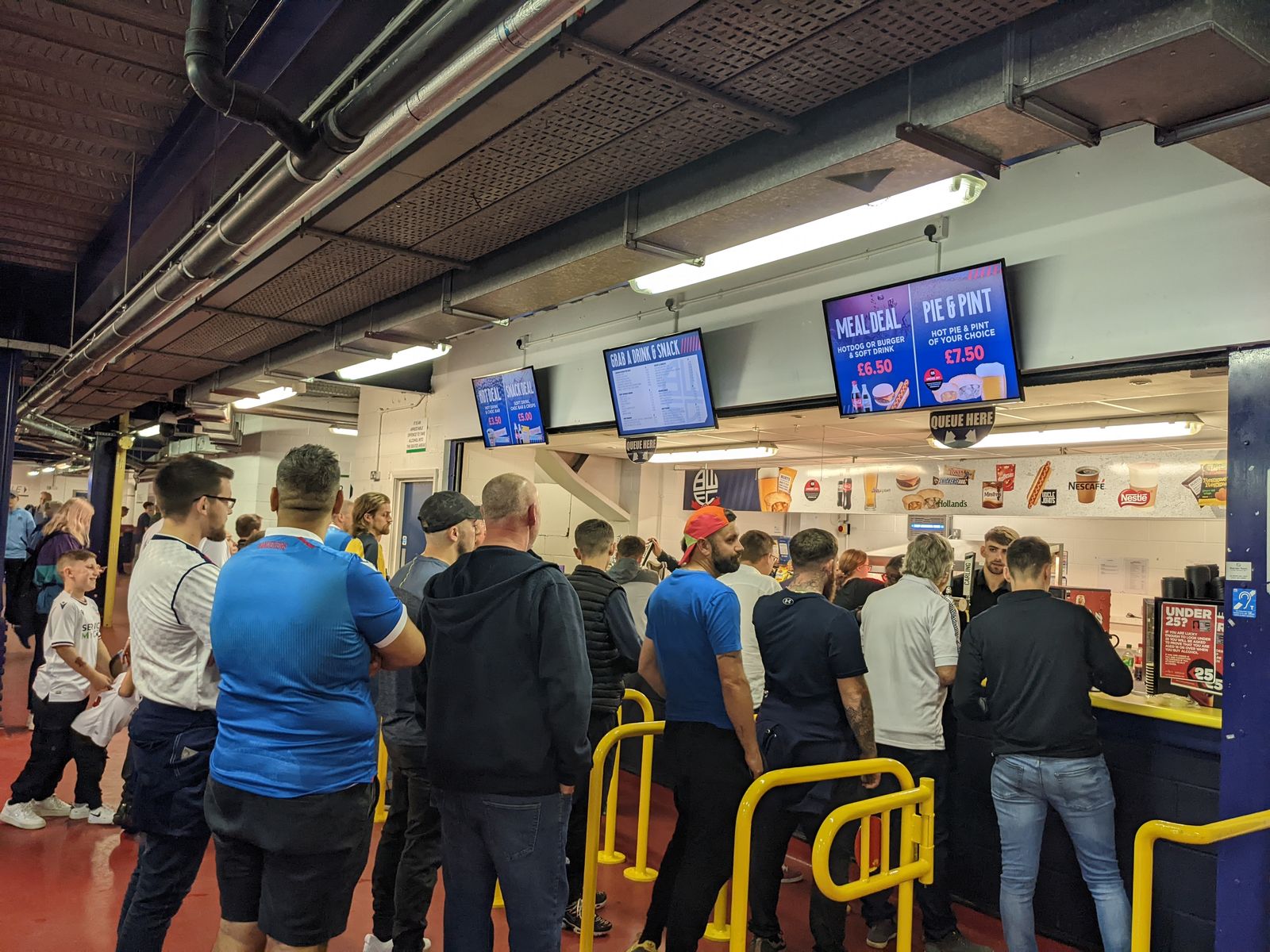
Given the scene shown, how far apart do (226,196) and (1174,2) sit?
391 centimetres

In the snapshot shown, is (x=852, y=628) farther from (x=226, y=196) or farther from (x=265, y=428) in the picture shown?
(x=265, y=428)

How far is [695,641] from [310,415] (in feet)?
36.9

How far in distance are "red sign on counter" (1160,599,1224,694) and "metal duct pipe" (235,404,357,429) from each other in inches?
442

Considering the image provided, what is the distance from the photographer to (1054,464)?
7.95 m

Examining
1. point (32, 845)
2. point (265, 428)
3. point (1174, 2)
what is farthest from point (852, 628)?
point (265, 428)

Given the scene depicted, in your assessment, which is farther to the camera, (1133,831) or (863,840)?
(1133,831)

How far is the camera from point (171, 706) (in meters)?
3.00

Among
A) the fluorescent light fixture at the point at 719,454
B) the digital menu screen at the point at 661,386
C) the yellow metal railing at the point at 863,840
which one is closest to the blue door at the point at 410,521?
the fluorescent light fixture at the point at 719,454

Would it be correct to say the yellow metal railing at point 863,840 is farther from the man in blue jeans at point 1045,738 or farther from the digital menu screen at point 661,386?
the digital menu screen at point 661,386

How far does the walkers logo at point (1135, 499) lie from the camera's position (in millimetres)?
7316

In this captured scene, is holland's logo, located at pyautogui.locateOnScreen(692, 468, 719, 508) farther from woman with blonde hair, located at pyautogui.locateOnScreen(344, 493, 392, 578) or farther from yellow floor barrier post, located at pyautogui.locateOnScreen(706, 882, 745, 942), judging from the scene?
yellow floor barrier post, located at pyautogui.locateOnScreen(706, 882, 745, 942)

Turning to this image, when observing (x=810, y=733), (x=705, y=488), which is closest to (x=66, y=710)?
(x=810, y=733)

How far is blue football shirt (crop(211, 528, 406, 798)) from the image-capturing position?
2.46 meters

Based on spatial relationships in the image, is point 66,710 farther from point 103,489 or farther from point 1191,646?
point 103,489
